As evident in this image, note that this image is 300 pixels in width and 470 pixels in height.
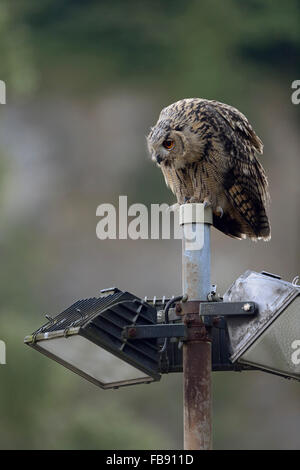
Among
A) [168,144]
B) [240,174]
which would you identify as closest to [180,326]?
[168,144]

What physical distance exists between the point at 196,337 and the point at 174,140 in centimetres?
148

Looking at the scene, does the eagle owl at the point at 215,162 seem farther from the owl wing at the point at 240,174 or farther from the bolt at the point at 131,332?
the bolt at the point at 131,332

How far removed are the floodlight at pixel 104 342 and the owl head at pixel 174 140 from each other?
1181mm

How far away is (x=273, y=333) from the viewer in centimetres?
421

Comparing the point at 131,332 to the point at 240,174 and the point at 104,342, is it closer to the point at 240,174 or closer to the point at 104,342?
the point at 104,342

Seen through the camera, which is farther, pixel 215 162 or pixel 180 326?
pixel 215 162

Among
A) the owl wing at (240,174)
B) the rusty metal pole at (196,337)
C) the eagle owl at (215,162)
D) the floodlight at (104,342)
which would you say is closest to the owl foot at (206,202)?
the eagle owl at (215,162)

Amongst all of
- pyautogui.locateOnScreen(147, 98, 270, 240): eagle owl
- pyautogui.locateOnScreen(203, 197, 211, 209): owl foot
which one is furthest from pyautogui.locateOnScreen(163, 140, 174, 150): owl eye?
pyautogui.locateOnScreen(203, 197, 211, 209): owl foot

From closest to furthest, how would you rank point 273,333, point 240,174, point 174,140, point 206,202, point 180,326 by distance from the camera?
point 273,333, point 180,326, point 206,202, point 174,140, point 240,174

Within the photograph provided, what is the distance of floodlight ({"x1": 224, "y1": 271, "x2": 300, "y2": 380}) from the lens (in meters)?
4.19

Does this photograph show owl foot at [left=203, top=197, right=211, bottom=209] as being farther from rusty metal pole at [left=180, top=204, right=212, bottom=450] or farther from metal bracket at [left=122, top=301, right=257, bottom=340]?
metal bracket at [left=122, top=301, right=257, bottom=340]

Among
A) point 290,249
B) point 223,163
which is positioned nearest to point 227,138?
point 223,163

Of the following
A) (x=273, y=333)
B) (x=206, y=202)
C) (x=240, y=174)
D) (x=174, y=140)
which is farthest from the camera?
(x=240, y=174)

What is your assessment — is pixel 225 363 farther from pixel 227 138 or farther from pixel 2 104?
pixel 2 104
